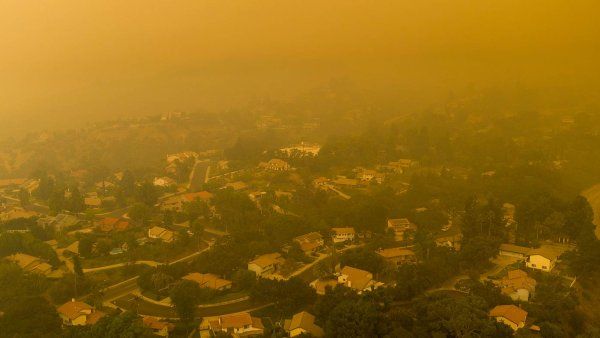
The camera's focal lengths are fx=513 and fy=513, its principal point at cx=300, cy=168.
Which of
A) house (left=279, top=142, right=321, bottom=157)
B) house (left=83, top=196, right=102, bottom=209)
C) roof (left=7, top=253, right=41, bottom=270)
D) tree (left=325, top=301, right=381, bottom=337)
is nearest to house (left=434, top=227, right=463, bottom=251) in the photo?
tree (left=325, top=301, right=381, bottom=337)

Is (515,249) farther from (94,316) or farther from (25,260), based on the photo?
(25,260)

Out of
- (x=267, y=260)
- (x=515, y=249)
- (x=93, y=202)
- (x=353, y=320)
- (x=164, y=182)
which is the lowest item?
(x=164, y=182)

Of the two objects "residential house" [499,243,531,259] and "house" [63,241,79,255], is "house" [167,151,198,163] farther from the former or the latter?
"residential house" [499,243,531,259]

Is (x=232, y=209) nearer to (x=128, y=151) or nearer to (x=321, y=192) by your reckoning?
(x=321, y=192)

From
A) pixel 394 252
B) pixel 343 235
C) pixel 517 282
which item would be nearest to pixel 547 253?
pixel 517 282

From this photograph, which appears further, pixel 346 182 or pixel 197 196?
pixel 346 182

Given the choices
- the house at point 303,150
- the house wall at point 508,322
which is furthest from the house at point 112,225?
the house wall at point 508,322
